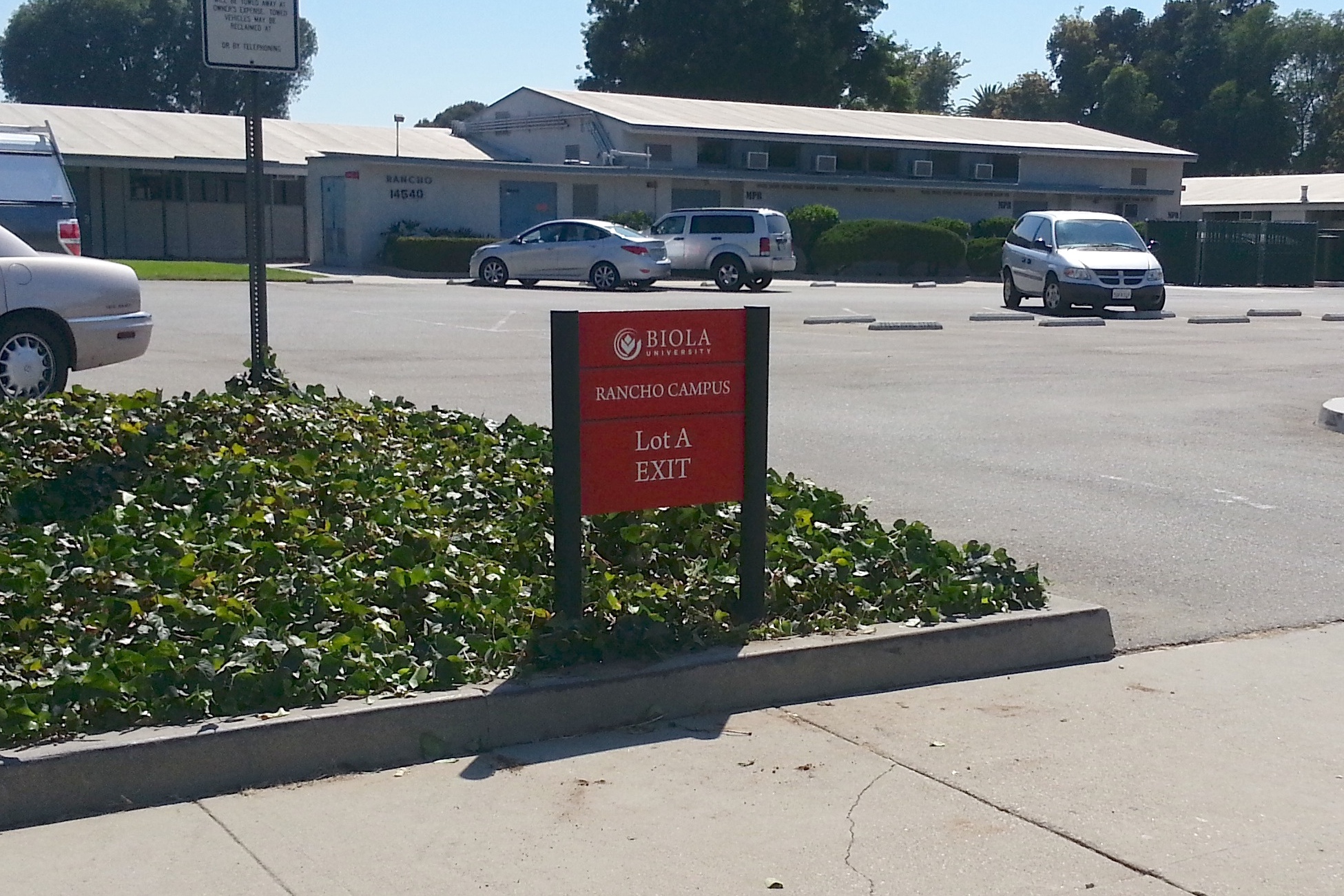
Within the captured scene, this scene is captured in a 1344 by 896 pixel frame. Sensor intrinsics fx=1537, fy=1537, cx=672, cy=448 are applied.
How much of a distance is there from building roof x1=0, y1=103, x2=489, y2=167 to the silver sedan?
10.6m

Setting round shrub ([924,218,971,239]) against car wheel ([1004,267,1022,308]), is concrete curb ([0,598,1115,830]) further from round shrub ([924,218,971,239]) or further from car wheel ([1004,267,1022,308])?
round shrub ([924,218,971,239])

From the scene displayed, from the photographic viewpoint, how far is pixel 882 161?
2080 inches

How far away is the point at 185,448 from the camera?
7.31m

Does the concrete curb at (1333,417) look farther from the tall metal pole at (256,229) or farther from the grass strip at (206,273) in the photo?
the grass strip at (206,273)

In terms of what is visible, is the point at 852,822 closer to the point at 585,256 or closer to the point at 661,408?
the point at 661,408

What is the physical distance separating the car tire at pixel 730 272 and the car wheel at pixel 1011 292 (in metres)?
7.18

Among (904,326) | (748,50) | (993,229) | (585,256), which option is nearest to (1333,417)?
(904,326)

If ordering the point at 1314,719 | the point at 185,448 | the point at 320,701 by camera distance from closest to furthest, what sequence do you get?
the point at 320,701 < the point at 1314,719 < the point at 185,448

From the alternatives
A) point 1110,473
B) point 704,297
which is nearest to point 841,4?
point 704,297

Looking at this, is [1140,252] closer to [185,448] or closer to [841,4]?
[185,448]

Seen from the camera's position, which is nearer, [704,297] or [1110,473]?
[1110,473]

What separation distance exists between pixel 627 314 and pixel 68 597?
220cm

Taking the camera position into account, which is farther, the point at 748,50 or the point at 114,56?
the point at 114,56

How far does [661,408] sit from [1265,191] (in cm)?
6424
